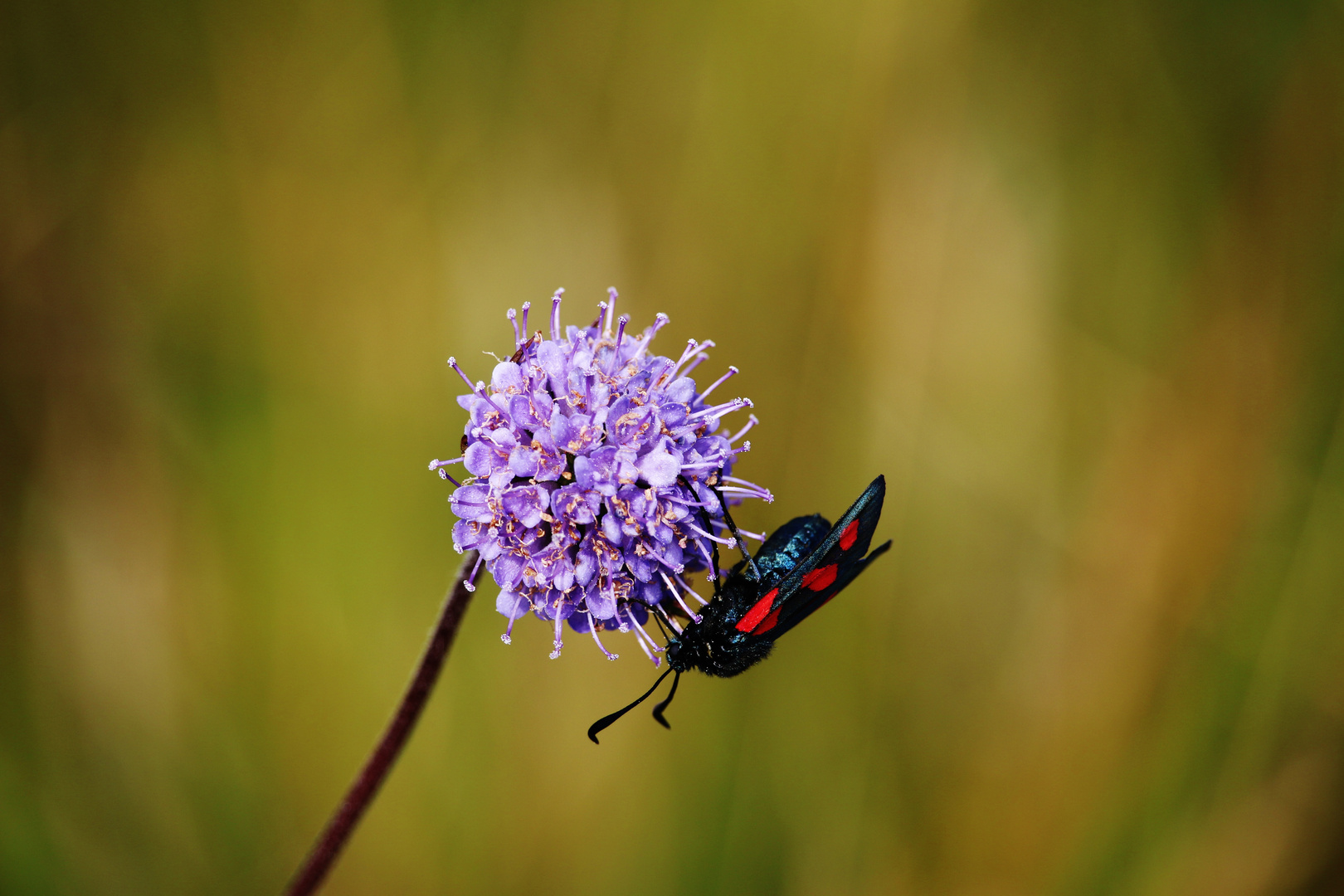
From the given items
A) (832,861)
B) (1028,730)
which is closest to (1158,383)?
(1028,730)

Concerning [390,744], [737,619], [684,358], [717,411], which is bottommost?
[390,744]

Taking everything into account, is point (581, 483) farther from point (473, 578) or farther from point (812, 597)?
point (812, 597)

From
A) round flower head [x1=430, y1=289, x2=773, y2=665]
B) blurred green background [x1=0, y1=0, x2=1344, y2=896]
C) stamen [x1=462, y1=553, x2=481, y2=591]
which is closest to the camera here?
stamen [x1=462, y1=553, x2=481, y2=591]

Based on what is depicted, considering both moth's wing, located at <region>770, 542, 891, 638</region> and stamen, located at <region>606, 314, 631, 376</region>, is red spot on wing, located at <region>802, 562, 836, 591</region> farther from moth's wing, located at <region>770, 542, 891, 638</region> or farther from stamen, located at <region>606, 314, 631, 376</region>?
stamen, located at <region>606, 314, 631, 376</region>

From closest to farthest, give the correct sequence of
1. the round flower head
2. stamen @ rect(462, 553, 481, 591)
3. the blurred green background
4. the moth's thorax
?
1. stamen @ rect(462, 553, 481, 591)
2. the round flower head
3. the moth's thorax
4. the blurred green background

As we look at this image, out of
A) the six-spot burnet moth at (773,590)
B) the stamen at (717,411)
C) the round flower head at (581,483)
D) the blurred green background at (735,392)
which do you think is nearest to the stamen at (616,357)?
the round flower head at (581,483)

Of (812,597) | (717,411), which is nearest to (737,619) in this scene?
(812,597)

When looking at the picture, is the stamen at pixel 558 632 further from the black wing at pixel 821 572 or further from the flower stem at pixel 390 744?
the black wing at pixel 821 572

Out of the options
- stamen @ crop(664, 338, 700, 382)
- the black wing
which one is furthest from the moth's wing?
stamen @ crop(664, 338, 700, 382)
